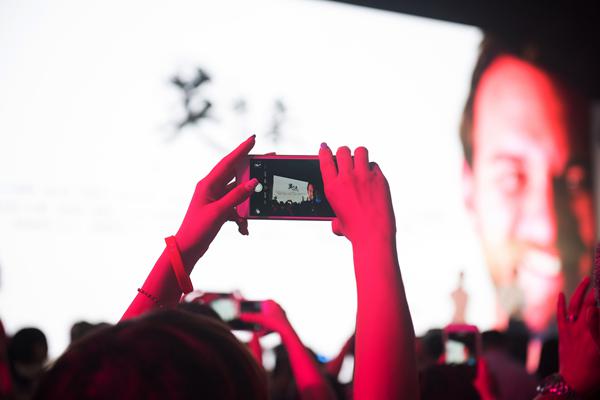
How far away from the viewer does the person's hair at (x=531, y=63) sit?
184 inches

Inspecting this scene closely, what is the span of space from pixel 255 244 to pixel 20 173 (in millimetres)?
1240

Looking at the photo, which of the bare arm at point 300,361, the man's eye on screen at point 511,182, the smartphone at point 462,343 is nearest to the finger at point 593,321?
the bare arm at point 300,361

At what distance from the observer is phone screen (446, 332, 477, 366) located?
1.76m

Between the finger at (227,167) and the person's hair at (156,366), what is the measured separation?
0.32 m

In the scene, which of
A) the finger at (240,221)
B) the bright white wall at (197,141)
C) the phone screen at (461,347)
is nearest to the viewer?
the finger at (240,221)

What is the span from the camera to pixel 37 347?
218 centimetres

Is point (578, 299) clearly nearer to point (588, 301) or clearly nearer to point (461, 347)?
point (588, 301)

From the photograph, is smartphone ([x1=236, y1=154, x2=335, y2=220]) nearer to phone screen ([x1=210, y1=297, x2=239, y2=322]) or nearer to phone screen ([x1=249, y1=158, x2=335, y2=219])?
phone screen ([x1=249, y1=158, x2=335, y2=219])

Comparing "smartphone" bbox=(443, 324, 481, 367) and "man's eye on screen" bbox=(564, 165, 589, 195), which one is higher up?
"man's eye on screen" bbox=(564, 165, 589, 195)

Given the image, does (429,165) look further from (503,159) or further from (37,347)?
(37,347)

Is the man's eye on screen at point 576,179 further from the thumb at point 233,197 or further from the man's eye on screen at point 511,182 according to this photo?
the thumb at point 233,197

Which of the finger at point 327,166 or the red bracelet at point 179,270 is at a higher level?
the finger at point 327,166

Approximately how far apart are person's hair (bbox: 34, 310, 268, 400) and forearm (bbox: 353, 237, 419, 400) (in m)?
0.11

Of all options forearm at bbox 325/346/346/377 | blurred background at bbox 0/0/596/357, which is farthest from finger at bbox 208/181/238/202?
blurred background at bbox 0/0/596/357
